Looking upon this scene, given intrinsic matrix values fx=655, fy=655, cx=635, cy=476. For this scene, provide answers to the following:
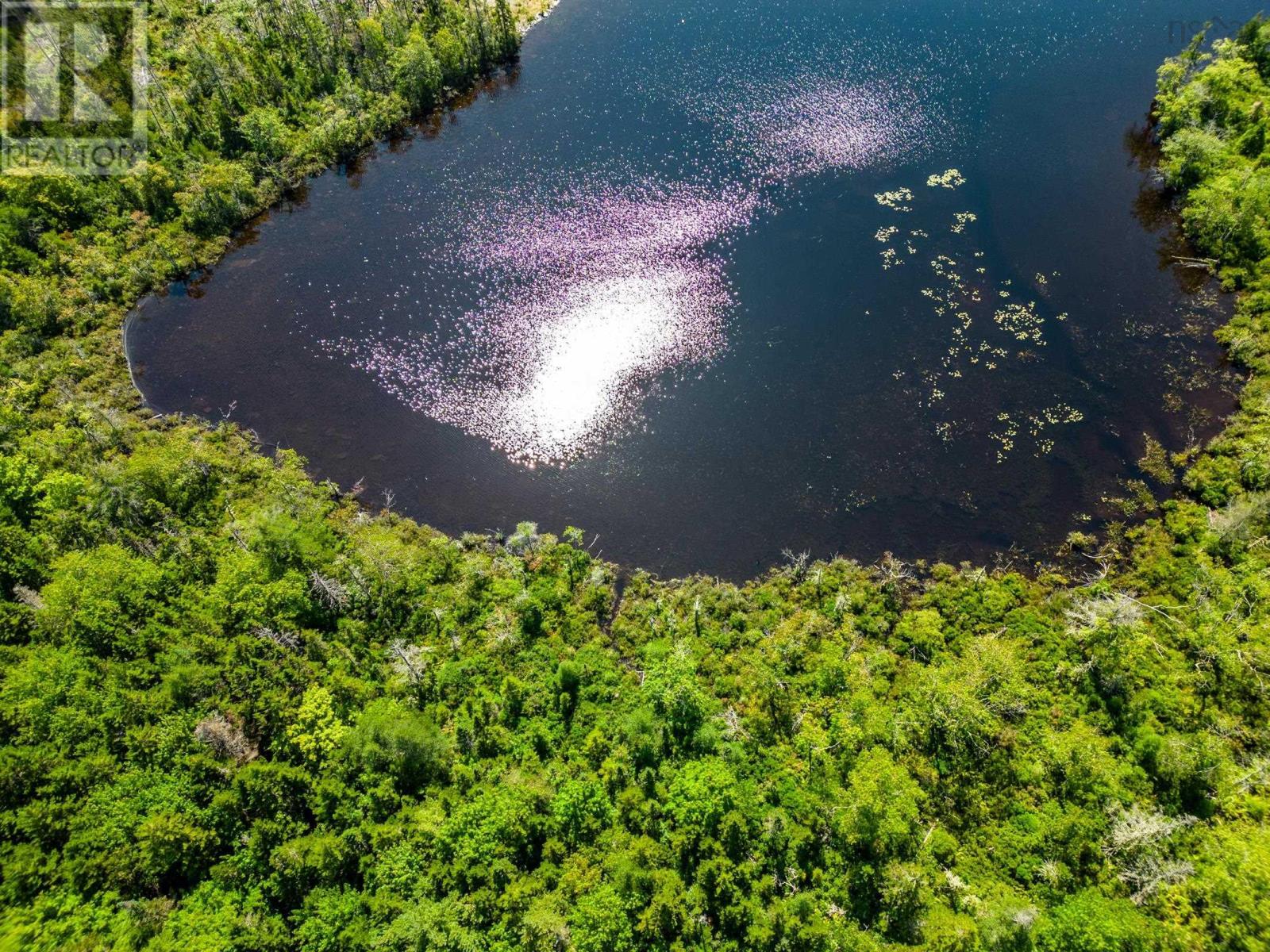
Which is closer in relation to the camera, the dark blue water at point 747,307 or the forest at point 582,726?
the forest at point 582,726

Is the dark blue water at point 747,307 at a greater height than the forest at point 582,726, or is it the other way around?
the dark blue water at point 747,307

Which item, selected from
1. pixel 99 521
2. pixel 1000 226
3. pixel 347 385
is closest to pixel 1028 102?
pixel 1000 226

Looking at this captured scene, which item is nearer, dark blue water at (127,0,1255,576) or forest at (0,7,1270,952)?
forest at (0,7,1270,952)

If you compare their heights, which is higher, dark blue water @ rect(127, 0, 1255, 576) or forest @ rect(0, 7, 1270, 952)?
dark blue water @ rect(127, 0, 1255, 576)

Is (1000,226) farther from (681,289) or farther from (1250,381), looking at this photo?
(681,289)

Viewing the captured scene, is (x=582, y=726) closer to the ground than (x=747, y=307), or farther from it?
closer to the ground
